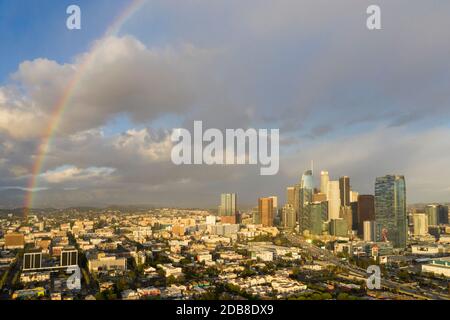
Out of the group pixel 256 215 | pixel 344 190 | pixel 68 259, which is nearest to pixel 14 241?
pixel 68 259

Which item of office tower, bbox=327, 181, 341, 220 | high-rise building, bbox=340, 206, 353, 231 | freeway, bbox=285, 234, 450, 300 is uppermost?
office tower, bbox=327, 181, 341, 220

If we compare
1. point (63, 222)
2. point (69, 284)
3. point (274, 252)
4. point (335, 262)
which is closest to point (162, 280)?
point (69, 284)

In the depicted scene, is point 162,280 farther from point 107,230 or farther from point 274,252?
point 107,230

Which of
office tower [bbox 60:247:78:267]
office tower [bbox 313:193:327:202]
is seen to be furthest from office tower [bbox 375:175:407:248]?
office tower [bbox 60:247:78:267]

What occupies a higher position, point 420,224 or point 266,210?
point 266,210

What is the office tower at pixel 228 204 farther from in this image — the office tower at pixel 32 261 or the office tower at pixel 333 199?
the office tower at pixel 32 261

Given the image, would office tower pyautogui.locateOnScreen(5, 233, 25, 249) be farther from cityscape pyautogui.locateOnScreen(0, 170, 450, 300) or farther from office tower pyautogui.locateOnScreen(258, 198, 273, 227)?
office tower pyautogui.locateOnScreen(258, 198, 273, 227)

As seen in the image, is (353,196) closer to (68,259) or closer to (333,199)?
(333,199)
